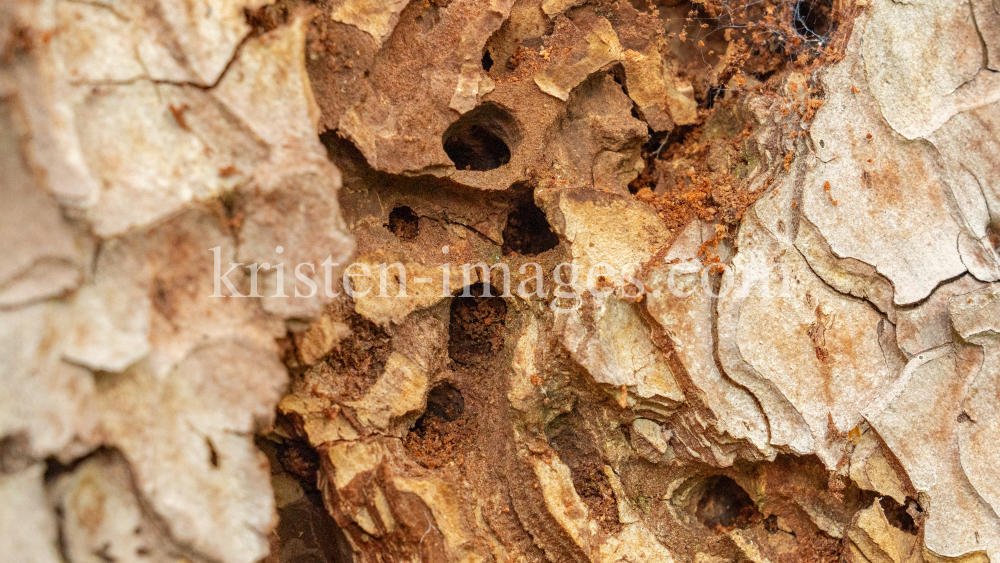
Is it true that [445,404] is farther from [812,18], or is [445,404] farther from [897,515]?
[812,18]

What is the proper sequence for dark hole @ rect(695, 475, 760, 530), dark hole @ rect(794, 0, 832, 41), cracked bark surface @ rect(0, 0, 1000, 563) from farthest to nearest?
1. dark hole @ rect(794, 0, 832, 41)
2. dark hole @ rect(695, 475, 760, 530)
3. cracked bark surface @ rect(0, 0, 1000, 563)

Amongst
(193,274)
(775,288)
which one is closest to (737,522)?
(775,288)

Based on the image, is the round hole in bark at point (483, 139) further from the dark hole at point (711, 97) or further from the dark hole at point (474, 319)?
the dark hole at point (711, 97)

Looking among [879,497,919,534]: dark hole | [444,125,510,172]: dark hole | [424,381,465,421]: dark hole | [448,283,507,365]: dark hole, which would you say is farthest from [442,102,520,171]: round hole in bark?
[879,497,919,534]: dark hole

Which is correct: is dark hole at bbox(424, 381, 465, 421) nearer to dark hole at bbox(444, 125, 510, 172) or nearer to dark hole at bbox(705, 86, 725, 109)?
dark hole at bbox(444, 125, 510, 172)

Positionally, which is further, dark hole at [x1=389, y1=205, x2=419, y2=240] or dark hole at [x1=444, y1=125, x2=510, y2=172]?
dark hole at [x1=444, y1=125, x2=510, y2=172]

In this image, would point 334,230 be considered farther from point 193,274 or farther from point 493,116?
point 493,116

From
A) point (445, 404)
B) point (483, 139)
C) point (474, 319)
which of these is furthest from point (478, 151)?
point (445, 404)
